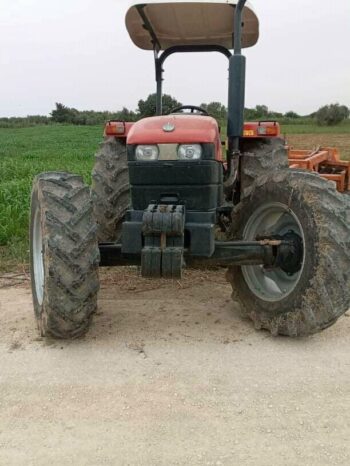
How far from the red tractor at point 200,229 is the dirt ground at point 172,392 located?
0.24 meters

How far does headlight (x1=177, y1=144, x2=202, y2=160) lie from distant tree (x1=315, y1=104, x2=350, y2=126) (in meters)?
50.5

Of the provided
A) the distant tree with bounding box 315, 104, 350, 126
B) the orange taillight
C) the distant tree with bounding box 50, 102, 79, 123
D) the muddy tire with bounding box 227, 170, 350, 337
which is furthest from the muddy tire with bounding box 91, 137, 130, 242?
the distant tree with bounding box 50, 102, 79, 123

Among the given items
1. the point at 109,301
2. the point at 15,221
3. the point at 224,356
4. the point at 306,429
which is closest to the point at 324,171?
the point at 15,221

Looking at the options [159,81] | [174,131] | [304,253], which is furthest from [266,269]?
[159,81]

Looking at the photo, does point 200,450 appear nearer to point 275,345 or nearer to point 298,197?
point 275,345

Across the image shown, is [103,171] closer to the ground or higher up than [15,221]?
higher up

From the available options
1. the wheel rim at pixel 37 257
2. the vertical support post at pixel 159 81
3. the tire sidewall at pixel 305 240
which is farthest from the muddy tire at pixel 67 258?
the vertical support post at pixel 159 81

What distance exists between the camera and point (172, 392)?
3072 millimetres

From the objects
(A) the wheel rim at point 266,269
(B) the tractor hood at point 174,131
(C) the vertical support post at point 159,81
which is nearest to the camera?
(B) the tractor hood at point 174,131

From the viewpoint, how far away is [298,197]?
12.2ft

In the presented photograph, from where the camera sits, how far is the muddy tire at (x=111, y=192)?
16.3 ft

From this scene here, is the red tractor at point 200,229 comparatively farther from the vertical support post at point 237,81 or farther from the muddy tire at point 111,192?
the muddy tire at point 111,192

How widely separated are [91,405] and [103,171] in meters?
2.60

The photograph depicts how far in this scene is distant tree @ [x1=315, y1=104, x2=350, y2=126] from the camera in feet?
169
